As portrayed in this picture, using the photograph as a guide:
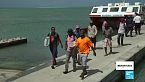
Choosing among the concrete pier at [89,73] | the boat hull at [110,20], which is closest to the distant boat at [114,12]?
the boat hull at [110,20]

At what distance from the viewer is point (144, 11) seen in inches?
1748

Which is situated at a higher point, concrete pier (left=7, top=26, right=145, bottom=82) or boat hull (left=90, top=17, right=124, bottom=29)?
Answer: concrete pier (left=7, top=26, right=145, bottom=82)

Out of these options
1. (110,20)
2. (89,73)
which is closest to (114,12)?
(110,20)

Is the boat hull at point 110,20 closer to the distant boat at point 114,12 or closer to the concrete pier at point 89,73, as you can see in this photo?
the distant boat at point 114,12

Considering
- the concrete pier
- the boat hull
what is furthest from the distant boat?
the concrete pier

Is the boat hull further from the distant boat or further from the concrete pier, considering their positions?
the concrete pier

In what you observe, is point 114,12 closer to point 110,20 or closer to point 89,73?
point 110,20

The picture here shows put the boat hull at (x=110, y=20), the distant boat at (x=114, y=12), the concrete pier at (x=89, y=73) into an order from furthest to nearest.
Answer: the boat hull at (x=110, y=20) → the distant boat at (x=114, y=12) → the concrete pier at (x=89, y=73)

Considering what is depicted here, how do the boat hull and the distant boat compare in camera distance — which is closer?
the distant boat

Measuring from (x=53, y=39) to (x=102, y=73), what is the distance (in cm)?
283

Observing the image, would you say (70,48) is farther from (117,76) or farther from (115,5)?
(115,5)

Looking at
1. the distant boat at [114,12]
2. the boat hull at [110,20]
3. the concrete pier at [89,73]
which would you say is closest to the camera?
the concrete pier at [89,73]

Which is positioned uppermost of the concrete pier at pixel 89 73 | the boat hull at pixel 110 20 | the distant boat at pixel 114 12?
the concrete pier at pixel 89 73

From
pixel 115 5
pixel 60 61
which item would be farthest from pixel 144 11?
pixel 60 61
